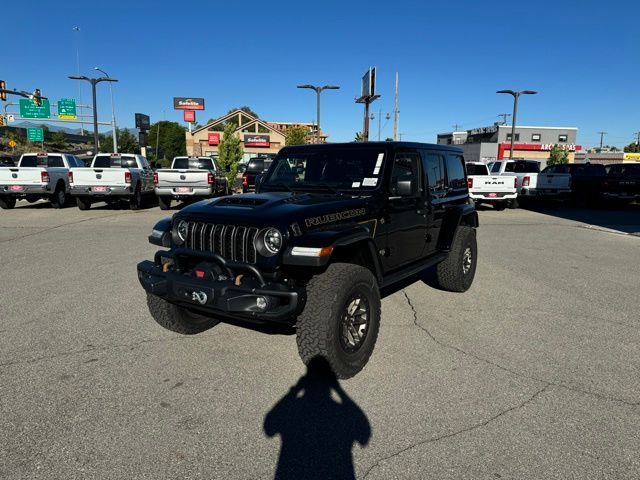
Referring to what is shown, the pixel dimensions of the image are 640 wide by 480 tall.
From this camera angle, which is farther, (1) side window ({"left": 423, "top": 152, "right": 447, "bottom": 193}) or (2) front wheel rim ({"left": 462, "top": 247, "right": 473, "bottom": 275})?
(2) front wheel rim ({"left": 462, "top": 247, "right": 473, "bottom": 275})

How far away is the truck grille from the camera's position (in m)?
3.34

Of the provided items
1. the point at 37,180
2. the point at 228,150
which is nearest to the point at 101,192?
the point at 37,180

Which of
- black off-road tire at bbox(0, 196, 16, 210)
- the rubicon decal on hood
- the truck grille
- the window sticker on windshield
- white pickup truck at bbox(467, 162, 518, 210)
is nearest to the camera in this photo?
the truck grille

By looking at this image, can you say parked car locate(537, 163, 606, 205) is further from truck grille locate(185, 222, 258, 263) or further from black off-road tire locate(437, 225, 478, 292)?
truck grille locate(185, 222, 258, 263)

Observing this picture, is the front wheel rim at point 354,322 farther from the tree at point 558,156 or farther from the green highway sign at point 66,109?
the tree at point 558,156

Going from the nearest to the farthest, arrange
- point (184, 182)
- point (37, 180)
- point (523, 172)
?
point (184, 182), point (37, 180), point (523, 172)

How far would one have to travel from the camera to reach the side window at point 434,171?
5127 millimetres

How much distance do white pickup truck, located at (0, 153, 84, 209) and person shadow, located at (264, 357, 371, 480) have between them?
13608 mm

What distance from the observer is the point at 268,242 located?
3301mm

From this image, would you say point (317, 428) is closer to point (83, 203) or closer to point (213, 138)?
point (83, 203)

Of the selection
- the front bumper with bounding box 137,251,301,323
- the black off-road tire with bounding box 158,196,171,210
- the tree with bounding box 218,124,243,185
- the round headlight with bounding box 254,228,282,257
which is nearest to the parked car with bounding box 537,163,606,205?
the black off-road tire with bounding box 158,196,171,210

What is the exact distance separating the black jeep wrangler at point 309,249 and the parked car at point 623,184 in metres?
16.4

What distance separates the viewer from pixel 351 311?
138 inches

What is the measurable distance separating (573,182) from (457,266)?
658 inches
